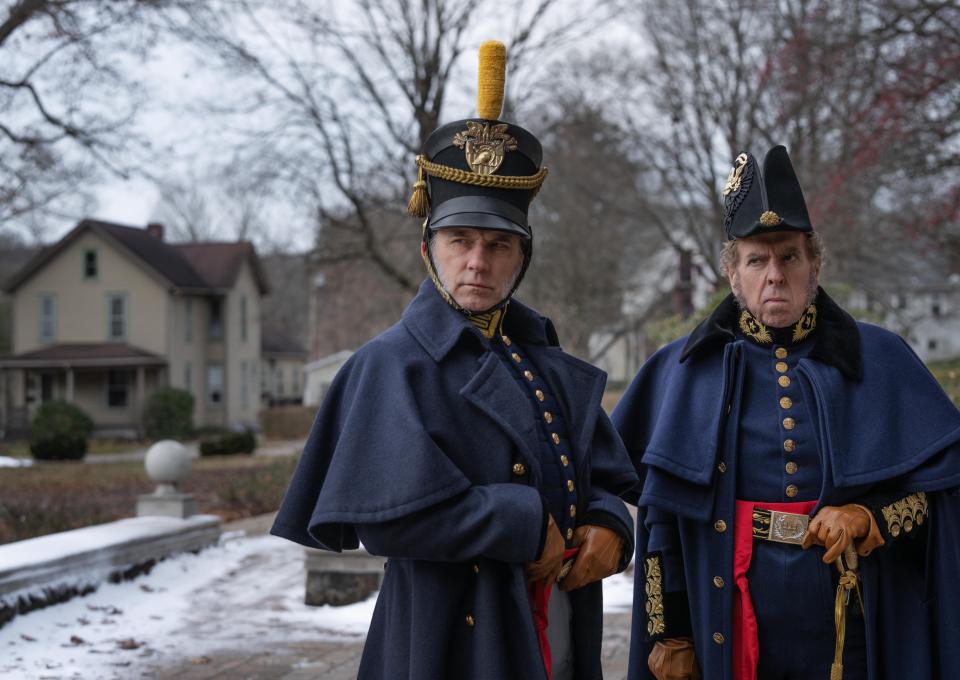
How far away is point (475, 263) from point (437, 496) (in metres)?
0.68

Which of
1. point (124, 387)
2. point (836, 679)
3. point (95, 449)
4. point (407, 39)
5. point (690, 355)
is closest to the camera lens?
point (836, 679)

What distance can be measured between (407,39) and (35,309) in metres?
21.7

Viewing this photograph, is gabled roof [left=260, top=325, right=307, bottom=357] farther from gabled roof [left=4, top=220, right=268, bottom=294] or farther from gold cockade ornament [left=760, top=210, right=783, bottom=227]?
gold cockade ornament [left=760, top=210, right=783, bottom=227]

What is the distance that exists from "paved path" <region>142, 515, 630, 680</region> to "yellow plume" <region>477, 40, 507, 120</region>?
11.9 ft

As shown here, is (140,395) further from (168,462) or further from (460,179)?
(460,179)

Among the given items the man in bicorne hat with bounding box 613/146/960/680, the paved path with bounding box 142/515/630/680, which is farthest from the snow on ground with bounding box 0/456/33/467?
the man in bicorne hat with bounding box 613/146/960/680

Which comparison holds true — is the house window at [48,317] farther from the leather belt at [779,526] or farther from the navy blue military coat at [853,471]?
the leather belt at [779,526]

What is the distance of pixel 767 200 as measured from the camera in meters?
3.17

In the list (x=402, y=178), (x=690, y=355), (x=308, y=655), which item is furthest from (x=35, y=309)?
(x=690, y=355)

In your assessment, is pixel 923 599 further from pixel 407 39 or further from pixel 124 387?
pixel 124 387

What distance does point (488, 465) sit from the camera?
9.04 ft

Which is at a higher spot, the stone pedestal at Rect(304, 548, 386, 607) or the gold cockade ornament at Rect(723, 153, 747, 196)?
the gold cockade ornament at Rect(723, 153, 747, 196)

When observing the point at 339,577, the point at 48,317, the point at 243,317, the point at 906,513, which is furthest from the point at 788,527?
the point at 243,317

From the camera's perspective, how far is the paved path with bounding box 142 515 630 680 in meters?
5.68
